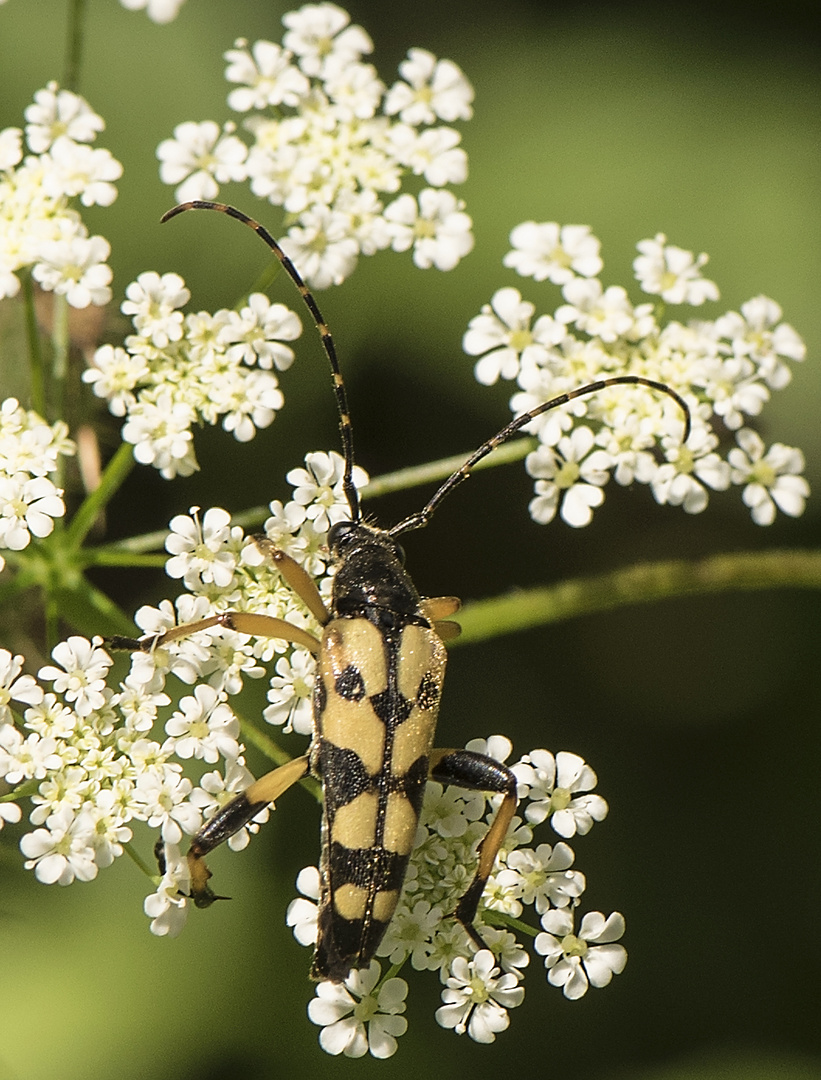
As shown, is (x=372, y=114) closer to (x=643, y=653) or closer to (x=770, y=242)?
(x=770, y=242)

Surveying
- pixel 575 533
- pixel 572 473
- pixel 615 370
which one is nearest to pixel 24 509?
pixel 572 473

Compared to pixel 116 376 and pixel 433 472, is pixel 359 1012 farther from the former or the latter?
pixel 116 376

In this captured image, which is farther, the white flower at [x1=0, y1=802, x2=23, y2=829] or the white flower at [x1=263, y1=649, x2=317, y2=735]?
the white flower at [x1=263, y1=649, x2=317, y2=735]

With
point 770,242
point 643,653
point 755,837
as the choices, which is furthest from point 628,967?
point 770,242

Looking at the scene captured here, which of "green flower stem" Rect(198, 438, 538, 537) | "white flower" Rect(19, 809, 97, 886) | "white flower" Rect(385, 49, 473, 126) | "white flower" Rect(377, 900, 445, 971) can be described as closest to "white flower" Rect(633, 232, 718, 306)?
"green flower stem" Rect(198, 438, 538, 537)

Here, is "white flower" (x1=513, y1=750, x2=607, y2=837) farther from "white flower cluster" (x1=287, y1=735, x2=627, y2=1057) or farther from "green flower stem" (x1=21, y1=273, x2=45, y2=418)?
"green flower stem" (x1=21, y1=273, x2=45, y2=418)

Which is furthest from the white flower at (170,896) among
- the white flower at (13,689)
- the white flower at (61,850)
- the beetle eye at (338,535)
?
the beetle eye at (338,535)
